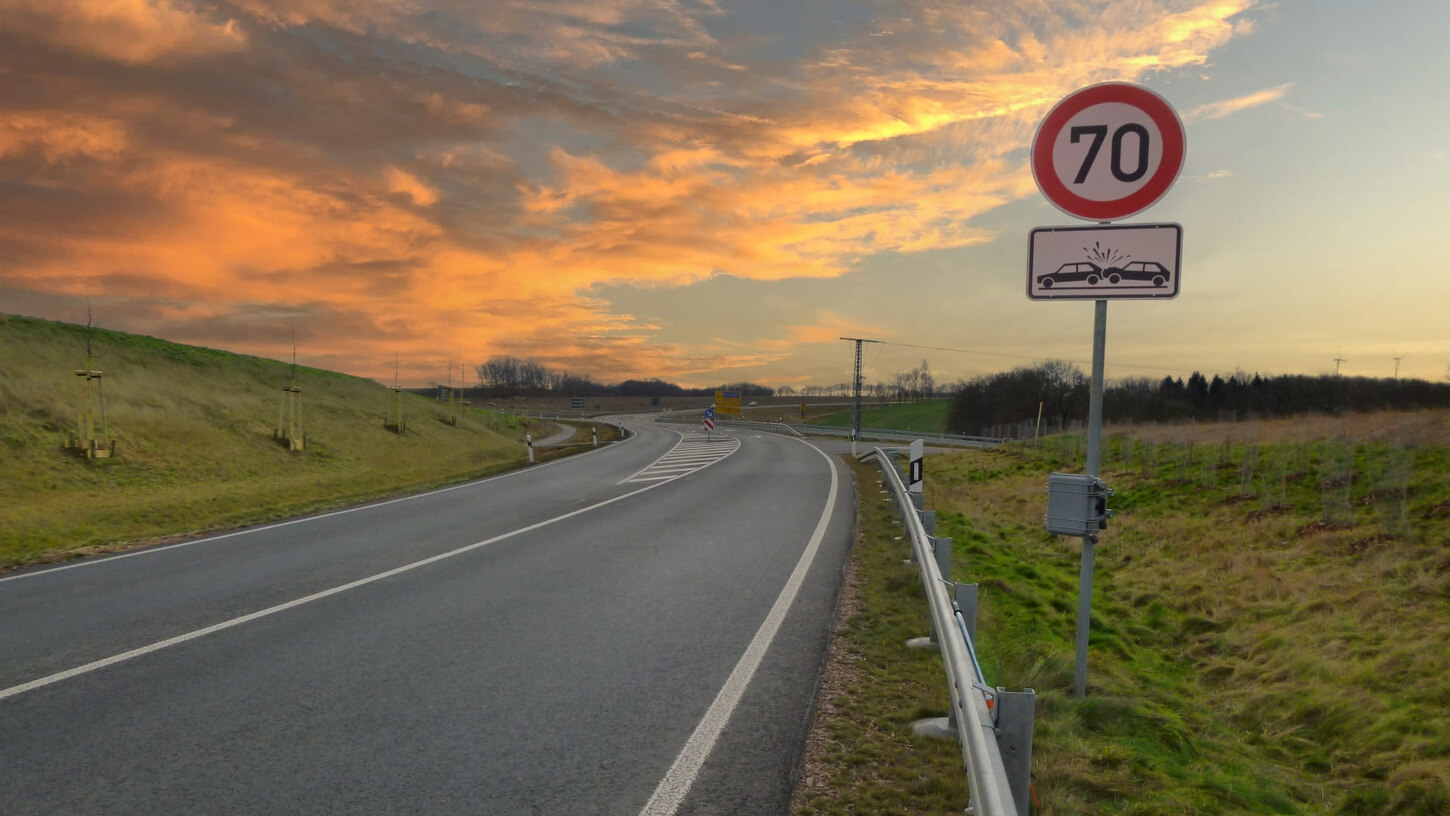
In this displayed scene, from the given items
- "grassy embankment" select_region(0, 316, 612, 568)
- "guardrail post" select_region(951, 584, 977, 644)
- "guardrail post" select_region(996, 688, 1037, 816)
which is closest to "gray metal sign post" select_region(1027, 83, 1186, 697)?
"guardrail post" select_region(951, 584, 977, 644)

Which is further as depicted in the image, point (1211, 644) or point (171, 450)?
point (171, 450)

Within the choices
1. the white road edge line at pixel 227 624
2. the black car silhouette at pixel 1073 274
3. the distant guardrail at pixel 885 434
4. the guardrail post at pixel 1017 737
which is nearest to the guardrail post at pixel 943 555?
the black car silhouette at pixel 1073 274

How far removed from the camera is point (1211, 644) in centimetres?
988

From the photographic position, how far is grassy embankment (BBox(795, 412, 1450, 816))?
4.52 meters

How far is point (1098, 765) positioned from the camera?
15.0ft

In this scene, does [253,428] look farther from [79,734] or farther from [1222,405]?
[1222,405]

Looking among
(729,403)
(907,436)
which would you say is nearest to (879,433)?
(907,436)

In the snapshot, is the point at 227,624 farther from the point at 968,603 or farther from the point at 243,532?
the point at 243,532

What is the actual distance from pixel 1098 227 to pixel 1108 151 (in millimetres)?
499

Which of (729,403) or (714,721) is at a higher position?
(729,403)

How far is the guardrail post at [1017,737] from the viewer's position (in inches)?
122

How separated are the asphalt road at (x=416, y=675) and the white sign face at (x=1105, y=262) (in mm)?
2961

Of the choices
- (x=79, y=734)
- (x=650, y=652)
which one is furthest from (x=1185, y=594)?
Answer: (x=79, y=734)

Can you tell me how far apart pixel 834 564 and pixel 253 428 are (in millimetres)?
30313
